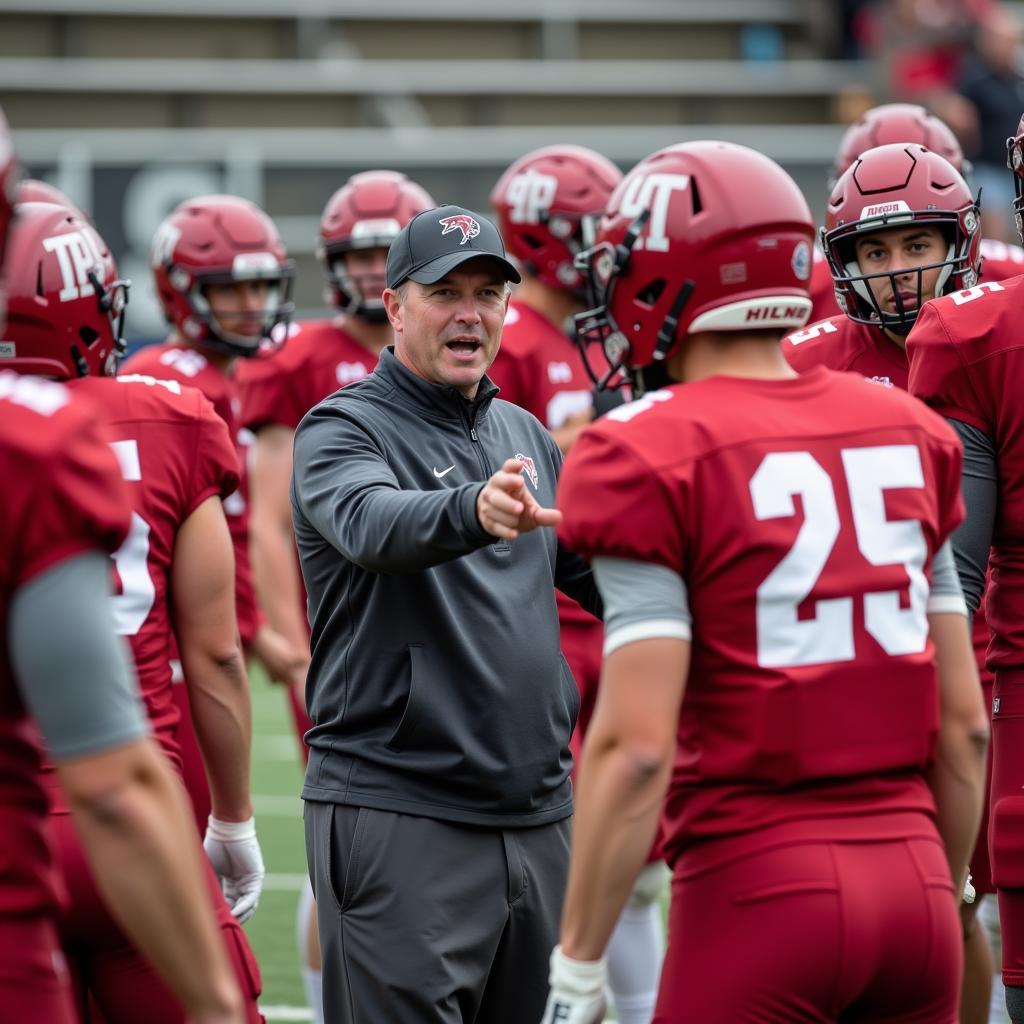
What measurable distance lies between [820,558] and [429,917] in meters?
1.16

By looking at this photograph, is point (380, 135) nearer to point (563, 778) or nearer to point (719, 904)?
point (563, 778)

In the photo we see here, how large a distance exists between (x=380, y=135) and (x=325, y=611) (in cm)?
1139

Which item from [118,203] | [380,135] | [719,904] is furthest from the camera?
[380,135]

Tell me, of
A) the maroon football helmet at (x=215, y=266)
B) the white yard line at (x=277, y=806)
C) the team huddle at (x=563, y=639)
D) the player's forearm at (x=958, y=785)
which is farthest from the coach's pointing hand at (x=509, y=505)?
the white yard line at (x=277, y=806)

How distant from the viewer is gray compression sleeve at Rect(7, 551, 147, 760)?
2023 millimetres

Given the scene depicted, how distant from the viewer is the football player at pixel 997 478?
3.36 meters

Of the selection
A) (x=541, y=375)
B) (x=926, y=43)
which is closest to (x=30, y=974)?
(x=541, y=375)

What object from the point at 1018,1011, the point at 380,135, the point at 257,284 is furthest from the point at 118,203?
the point at 1018,1011

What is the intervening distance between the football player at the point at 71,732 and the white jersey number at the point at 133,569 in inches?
44.7

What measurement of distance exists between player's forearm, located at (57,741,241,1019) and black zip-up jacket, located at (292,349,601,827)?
39.5 inches

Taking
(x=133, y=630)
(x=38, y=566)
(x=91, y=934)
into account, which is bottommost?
(x=91, y=934)

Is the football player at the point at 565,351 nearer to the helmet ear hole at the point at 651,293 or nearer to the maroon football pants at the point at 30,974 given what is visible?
the helmet ear hole at the point at 651,293

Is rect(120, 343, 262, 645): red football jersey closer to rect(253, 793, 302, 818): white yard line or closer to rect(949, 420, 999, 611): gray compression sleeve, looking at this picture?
rect(253, 793, 302, 818): white yard line

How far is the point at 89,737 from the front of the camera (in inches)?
81.6
